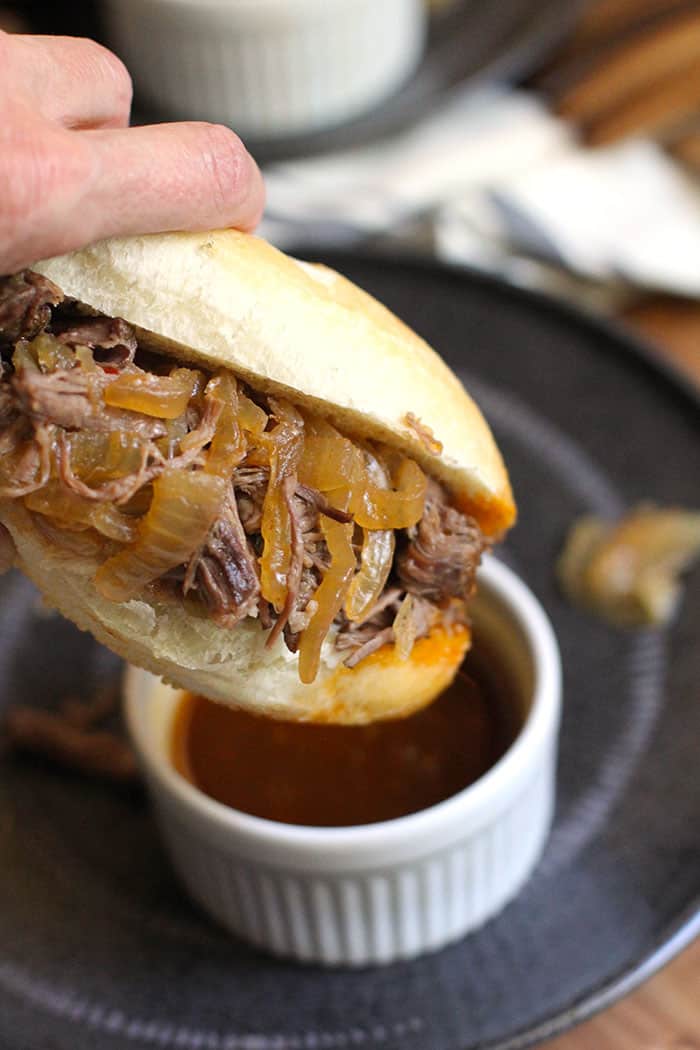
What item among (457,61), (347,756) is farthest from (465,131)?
(347,756)

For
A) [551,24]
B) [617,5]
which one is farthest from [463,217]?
[617,5]

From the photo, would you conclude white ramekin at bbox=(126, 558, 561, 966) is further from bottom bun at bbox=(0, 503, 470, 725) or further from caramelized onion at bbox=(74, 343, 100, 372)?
caramelized onion at bbox=(74, 343, 100, 372)

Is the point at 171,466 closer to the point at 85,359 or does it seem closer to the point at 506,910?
the point at 85,359

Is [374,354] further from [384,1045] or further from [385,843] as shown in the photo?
[384,1045]

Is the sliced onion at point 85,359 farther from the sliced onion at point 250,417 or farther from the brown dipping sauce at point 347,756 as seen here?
the brown dipping sauce at point 347,756

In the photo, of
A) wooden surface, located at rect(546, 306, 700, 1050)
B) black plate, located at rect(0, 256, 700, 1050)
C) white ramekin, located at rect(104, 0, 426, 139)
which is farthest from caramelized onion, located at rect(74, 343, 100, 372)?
white ramekin, located at rect(104, 0, 426, 139)

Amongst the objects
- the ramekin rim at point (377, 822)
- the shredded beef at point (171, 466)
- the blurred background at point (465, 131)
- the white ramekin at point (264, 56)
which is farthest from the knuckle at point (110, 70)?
the white ramekin at point (264, 56)
